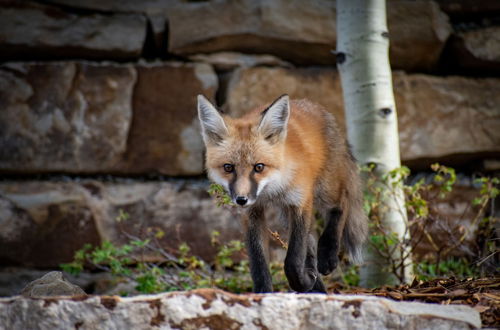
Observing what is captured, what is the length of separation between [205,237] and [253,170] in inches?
65.9

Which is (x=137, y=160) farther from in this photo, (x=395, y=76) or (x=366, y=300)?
(x=366, y=300)

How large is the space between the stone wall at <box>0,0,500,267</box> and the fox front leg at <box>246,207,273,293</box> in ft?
4.57

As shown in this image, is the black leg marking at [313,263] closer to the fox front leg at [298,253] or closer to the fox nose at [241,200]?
the fox front leg at [298,253]

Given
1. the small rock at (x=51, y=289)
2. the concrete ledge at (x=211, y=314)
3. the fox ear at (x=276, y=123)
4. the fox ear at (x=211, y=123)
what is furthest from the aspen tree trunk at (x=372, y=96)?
the small rock at (x=51, y=289)

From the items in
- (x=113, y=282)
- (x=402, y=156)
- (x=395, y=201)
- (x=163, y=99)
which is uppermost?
(x=163, y=99)

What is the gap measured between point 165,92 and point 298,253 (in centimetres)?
209

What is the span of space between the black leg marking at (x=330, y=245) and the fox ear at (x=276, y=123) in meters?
0.62

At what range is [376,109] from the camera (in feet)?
11.8

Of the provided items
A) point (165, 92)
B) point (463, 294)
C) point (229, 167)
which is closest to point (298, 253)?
A: point (229, 167)

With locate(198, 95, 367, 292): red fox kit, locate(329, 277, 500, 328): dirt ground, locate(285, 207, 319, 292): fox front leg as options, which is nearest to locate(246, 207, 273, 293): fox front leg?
locate(198, 95, 367, 292): red fox kit

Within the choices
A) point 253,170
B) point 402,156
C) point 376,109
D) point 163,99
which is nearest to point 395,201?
point 376,109

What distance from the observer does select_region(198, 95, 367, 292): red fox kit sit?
2703 millimetres

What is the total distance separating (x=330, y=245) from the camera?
10.0 ft

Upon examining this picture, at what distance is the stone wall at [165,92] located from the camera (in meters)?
4.11
